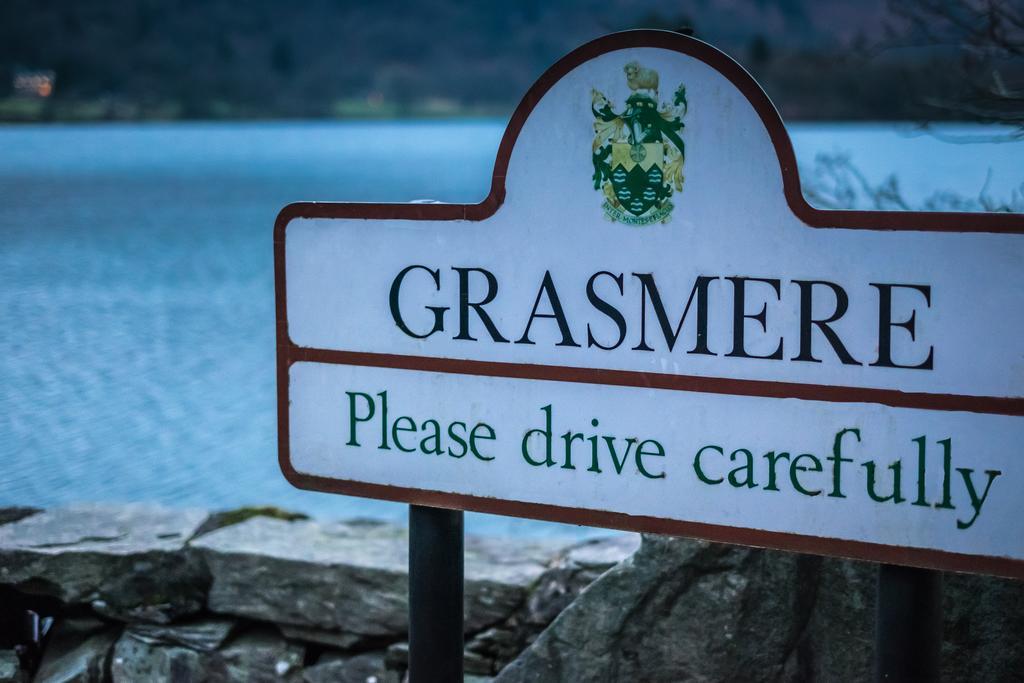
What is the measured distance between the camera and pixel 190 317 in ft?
47.7

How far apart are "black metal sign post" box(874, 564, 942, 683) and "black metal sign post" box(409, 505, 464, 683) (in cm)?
71

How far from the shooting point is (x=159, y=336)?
13.1 meters

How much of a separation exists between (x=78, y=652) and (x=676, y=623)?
59.4 inches

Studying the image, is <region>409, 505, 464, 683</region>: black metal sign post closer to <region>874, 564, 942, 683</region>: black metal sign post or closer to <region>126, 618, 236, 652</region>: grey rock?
<region>874, 564, 942, 683</region>: black metal sign post

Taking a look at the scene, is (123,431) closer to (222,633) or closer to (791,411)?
(222,633)

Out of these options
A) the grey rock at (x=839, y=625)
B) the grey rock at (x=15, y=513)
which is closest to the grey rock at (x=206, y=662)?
the grey rock at (x=15, y=513)

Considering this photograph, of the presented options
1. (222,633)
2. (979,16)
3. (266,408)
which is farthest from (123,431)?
(979,16)

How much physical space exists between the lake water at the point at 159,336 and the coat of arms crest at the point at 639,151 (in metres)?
2.21

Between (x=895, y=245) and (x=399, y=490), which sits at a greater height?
(x=895, y=245)

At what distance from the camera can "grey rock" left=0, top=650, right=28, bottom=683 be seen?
9.49ft

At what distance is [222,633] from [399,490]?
1.18 meters

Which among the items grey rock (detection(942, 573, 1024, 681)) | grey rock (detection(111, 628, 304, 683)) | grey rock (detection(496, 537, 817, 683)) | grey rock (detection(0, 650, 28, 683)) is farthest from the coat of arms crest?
grey rock (detection(0, 650, 28, 683))

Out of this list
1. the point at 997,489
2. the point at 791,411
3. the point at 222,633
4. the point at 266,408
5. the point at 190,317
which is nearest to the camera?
the point at 997,489

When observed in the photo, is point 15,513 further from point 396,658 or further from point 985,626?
point 985,626
